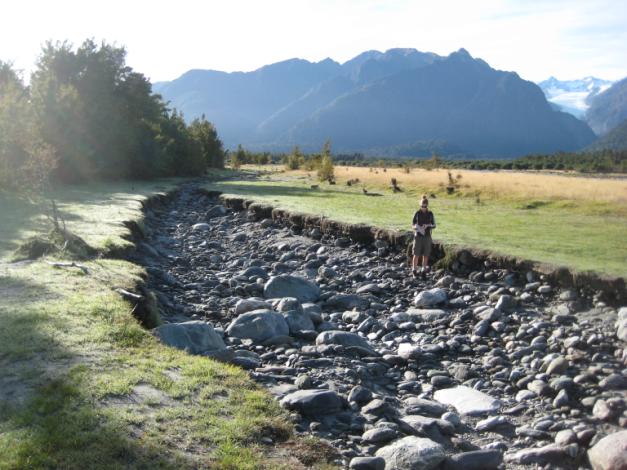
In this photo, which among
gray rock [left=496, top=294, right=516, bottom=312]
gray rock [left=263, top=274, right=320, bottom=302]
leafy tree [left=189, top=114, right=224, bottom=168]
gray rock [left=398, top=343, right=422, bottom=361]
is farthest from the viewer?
leafy tree [left=189, top=114, right=224, bottom=168]

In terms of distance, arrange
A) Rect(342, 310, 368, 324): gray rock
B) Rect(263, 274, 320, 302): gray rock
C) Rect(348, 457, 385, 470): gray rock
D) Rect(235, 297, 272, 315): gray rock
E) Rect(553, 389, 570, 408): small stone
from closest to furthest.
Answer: Rect(348, 457, 385, 470): gray rock, Rect(553, 389, 570, 408): small stone, Rect(235, 297, 272, 315): gray rock, Rect(342, 310, 368, 324): gray rock, Rect(263, 274, 320, 302): gray rock

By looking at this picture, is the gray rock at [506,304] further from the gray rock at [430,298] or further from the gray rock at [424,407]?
the gray rock at [424,407]

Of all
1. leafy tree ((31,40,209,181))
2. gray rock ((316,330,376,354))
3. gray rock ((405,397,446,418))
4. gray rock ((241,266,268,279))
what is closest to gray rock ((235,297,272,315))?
gray rock ((316,330,376,354))

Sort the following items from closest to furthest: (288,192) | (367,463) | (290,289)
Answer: (367,463) < (290,289) < (288,192)

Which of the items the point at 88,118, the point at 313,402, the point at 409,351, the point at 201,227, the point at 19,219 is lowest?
the point at 409,351

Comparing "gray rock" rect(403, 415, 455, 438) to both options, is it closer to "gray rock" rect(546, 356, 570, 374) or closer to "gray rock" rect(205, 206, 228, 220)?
"gray rock" rect(546, 356, 570, 374)

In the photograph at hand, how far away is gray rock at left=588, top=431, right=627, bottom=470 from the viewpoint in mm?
7348

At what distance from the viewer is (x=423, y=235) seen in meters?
18.3

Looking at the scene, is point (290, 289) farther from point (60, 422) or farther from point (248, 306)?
point (60, 422)

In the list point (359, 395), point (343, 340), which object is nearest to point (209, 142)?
point (343, 340)

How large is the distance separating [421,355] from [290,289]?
590 cm

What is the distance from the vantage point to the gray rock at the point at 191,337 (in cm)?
1028

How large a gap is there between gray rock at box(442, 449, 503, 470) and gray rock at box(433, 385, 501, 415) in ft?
5.40

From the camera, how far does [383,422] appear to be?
8352 mm
